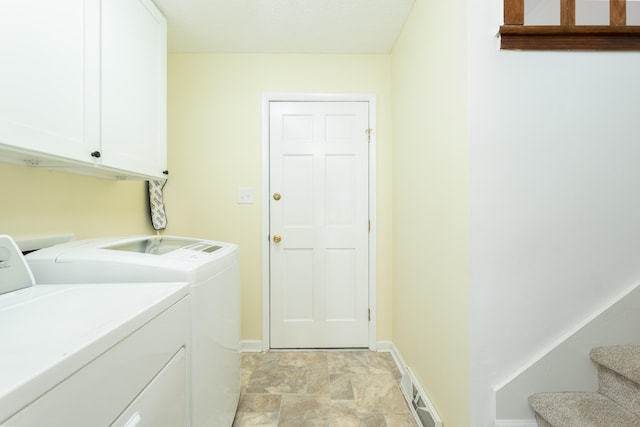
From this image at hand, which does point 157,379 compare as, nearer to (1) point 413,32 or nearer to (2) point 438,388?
(2) point 438,388

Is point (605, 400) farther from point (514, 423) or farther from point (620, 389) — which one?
point (514, 423)

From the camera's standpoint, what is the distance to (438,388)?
133cm

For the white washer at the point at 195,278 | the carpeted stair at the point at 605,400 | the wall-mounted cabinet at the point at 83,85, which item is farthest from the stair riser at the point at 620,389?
the wall-mounted cabinet at the point at 83,85

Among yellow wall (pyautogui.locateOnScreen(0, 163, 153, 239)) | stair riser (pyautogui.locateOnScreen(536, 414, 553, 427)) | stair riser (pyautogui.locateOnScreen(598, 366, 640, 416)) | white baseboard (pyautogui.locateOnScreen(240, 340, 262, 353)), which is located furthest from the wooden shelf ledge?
white baseboard (pyautogui.locateOnScreen(240, 340, 262, 353))

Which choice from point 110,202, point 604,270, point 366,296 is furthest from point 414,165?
point 110,202

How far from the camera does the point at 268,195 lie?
2201 mm

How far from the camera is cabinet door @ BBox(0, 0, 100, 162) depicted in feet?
2.67

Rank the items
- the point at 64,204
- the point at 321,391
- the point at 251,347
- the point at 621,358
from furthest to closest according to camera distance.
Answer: the point at 251,347 → the point at 321,391 → the point at 64,204 → the point at 621,358

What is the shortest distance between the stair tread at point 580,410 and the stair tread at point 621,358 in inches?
5.4

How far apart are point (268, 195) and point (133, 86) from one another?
1.11m

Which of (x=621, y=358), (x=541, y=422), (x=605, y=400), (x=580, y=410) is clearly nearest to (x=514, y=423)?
(x=541, y=422)

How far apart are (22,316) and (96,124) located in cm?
82

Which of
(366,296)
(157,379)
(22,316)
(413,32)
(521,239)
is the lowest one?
(366,296)

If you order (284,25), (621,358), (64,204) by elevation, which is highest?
(284,25)
